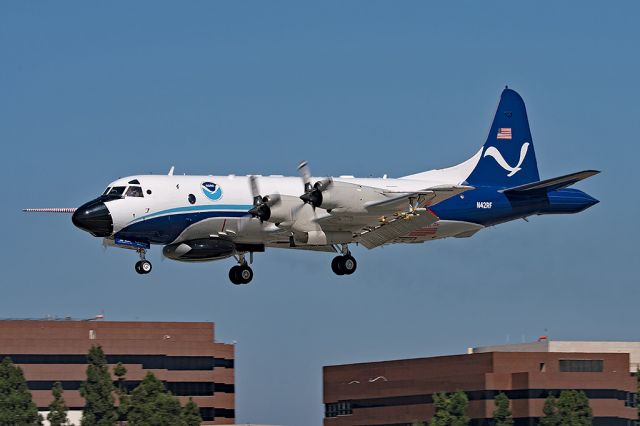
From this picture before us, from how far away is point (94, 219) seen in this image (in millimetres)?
48250

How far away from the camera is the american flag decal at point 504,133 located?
190 ft

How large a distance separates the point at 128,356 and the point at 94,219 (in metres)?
51.5

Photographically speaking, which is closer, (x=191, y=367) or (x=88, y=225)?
(x=88, y=225)

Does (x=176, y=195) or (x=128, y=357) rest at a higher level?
(x=176, y=195)

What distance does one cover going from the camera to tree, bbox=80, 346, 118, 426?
91.1 m

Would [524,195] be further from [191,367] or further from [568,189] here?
[191,367]

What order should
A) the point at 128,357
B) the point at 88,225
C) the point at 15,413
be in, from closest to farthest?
the point at 88,225 < the point at 15,413 < the point at 128,357

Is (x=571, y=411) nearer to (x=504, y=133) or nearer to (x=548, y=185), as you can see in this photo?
(x=504, y=133)

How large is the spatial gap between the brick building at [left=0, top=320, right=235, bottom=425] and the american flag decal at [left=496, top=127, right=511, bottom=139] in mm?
46441

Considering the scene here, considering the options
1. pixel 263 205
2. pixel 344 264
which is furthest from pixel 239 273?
pixel 263 205

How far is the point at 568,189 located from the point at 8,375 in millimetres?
50723

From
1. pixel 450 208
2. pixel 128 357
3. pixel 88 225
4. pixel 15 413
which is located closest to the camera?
pixel 88 225

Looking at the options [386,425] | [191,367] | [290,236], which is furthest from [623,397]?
[290,236]

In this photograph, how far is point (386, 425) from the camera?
322 ft
